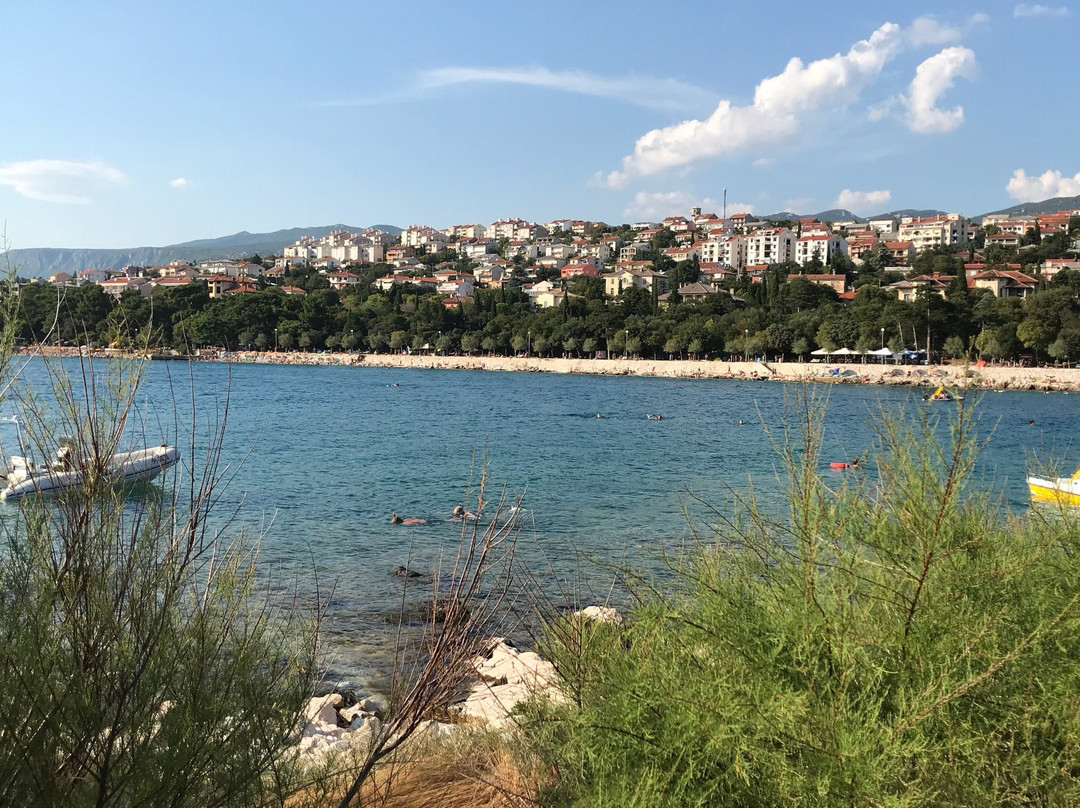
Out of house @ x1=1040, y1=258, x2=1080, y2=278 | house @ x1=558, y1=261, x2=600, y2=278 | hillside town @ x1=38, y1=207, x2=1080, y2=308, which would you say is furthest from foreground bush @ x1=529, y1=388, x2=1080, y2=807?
house @ x1=558, y1=261, x2=600, y2=278

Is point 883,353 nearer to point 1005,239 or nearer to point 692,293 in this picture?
point 692,293

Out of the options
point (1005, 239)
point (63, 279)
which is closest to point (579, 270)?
point (1005, 239)

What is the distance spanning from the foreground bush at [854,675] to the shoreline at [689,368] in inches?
1317

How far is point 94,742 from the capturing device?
2.10 meters

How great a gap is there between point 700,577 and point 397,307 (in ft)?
265

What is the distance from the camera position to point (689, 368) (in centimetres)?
6019

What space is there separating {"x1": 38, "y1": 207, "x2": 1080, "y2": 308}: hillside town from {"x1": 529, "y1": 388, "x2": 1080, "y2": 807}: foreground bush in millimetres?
56305

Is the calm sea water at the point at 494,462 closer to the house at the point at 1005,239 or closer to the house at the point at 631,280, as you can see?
the house at the point at 631,280

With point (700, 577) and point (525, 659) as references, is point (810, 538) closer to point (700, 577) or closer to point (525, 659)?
point (700, 577)

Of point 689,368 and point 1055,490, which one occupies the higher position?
point 1055,490

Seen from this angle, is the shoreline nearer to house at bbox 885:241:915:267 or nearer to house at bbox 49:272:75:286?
house at bbox 49:272:75:286

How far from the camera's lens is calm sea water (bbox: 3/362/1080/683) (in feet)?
32.5

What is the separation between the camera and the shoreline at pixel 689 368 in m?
45.9

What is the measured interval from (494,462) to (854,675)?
62.5ft
